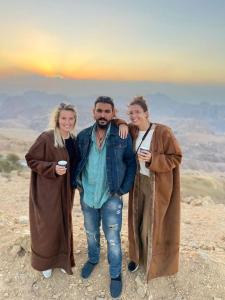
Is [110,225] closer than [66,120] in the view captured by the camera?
No

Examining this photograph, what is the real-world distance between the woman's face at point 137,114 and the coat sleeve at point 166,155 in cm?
27

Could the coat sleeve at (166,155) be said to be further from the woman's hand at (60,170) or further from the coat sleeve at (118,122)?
the woman's hand at (60,170)

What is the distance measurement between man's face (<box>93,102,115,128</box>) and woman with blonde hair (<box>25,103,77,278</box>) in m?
0.29

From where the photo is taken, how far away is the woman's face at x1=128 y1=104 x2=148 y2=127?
155 inches

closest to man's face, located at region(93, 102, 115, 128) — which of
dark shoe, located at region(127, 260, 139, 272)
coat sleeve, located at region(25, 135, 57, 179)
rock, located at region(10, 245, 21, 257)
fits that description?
coat sleeve, located at region(25, 135, 57, 179)

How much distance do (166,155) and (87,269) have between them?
1839mm

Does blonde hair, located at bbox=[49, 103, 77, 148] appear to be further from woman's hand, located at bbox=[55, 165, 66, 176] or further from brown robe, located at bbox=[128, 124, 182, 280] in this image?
brown robe, located at bbox=[128, 124, 182, 280]

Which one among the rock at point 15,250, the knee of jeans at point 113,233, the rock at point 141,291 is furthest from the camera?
the rock at point 15,250

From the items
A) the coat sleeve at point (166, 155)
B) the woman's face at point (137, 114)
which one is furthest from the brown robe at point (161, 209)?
the woman's face at point (137, 114)

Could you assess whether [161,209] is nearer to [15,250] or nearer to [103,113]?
[103,113]

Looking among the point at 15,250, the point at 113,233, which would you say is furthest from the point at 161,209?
the point at 15,250

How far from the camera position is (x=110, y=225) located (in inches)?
161

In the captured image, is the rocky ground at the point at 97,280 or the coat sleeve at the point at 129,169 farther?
the rocky ground at the point at 97,280

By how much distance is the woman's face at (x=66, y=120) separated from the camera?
13.0ft
